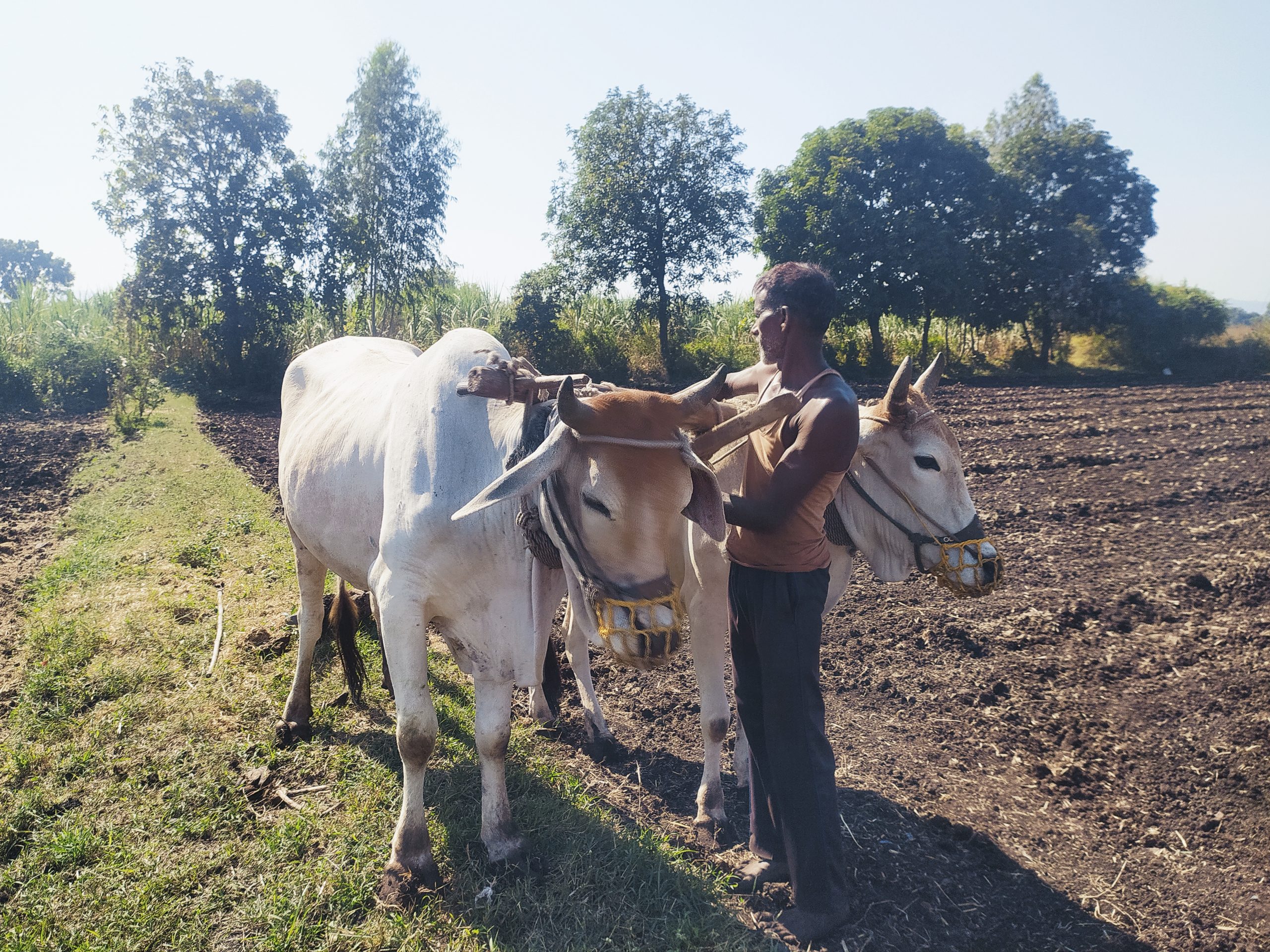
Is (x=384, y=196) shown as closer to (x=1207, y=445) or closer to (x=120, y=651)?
(x=120, y=651)

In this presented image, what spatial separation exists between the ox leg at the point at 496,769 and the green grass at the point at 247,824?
0.30ft

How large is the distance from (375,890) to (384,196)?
21.2 metres

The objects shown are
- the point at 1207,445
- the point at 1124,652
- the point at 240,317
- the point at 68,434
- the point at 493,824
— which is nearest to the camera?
the point at 493,824

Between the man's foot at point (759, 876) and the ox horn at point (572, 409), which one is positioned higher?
the ox horn at point (572, 409)

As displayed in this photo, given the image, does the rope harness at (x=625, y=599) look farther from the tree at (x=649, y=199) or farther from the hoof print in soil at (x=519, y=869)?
the tree at (x=649, y=199)

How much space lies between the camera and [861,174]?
864 inches

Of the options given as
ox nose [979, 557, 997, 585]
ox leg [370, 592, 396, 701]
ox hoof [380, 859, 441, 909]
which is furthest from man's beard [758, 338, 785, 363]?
ox leg [370, 592, 396, 701]

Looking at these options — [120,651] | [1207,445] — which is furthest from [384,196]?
[1207,445]

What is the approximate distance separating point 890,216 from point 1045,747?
20.8 meters

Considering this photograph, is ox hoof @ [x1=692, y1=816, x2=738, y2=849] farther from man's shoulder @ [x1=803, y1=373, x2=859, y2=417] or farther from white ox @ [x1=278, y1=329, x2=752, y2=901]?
man's shoulder @ [x1=803, y1=373, x2=859, y2=417]

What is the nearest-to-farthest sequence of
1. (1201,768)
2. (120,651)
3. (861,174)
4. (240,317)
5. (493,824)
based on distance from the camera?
(493,824) < (1201,768) < (120,651) < (240,317) < (861,174)

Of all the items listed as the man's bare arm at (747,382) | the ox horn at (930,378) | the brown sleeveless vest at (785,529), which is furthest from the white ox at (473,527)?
the ox horn at (930,378)

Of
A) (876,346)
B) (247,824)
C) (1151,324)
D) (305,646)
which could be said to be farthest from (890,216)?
(247,824)

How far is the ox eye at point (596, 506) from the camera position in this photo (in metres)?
2.39
